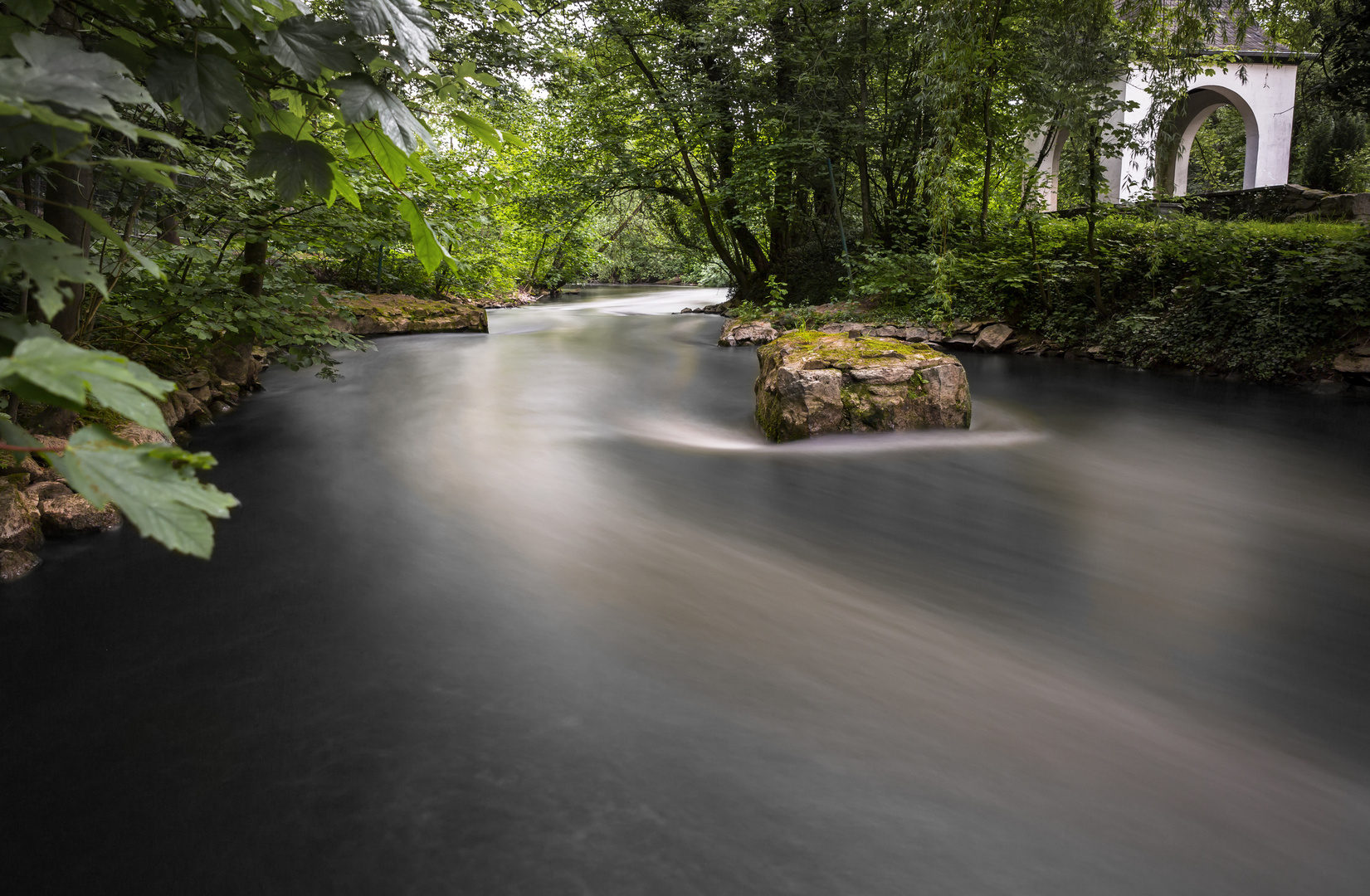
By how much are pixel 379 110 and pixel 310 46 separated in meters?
0.14

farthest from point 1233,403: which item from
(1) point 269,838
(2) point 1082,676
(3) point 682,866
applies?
(1) point 269,838

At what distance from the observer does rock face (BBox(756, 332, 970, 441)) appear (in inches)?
237

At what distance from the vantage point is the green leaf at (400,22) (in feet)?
3.73

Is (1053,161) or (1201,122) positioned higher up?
(1201,122)

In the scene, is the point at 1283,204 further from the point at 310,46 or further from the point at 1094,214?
the point at 310,46

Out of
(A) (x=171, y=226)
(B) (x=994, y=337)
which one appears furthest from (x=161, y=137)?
(B) (x=994, y=337)

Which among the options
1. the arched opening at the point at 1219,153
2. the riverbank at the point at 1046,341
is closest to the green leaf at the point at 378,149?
the riverbank at the point at 1046,341

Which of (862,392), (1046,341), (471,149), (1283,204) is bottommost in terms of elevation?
(1046,341)

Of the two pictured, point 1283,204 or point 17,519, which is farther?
point 1283,204

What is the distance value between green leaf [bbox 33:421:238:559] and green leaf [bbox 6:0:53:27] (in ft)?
1.91

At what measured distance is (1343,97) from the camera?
1434 cm

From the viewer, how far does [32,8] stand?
1019mm

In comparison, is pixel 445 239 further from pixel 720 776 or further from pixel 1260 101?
pixel 1260 101

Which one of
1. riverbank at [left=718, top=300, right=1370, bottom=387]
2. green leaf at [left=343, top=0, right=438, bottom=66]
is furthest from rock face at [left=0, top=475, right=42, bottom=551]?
riverbank at [left=718, top=300, right=1370, bottom=387]
